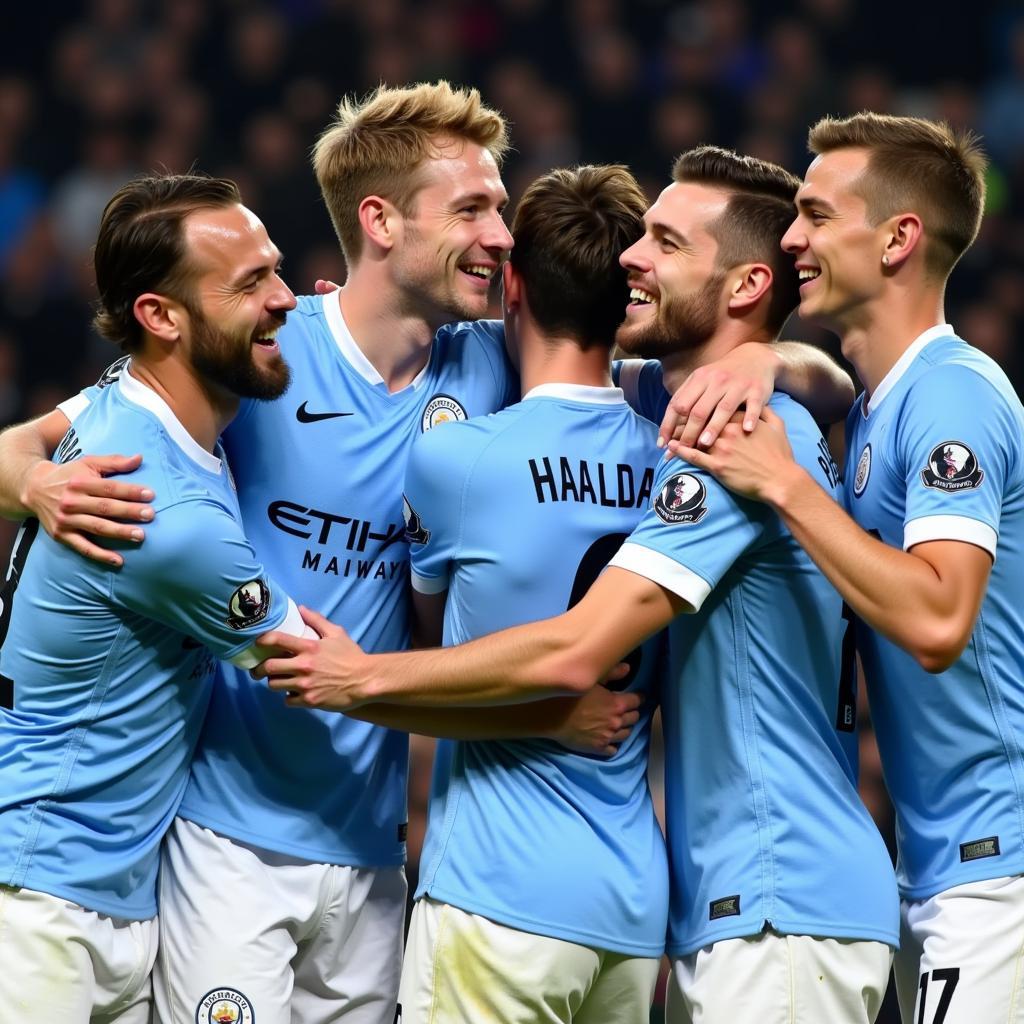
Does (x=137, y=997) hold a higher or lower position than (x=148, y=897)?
lower

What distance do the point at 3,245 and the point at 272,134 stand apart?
1.86m

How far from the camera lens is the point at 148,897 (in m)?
3.52

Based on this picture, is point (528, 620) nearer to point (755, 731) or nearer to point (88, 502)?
point (755, 731)

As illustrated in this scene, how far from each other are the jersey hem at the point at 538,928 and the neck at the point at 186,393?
115 cm

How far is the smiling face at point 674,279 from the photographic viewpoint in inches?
141

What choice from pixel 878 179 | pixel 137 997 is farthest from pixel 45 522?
pixel 878 179

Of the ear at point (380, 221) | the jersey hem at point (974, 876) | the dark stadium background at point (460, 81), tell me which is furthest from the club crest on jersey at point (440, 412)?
the dark stadium background at point (460, 81)

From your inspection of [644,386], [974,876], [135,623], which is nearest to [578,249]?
[644,386]

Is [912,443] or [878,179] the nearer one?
[912,443]

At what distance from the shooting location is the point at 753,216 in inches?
147

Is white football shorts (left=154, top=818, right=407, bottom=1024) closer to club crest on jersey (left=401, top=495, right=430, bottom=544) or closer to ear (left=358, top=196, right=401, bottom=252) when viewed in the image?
club crest on jersey (left=401, top=495, right=430, bottom=544)

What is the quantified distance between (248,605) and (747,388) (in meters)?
1.18

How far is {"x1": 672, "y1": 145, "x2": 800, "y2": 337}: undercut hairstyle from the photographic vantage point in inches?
145

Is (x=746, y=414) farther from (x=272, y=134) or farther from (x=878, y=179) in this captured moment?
(x=272, y=134)
